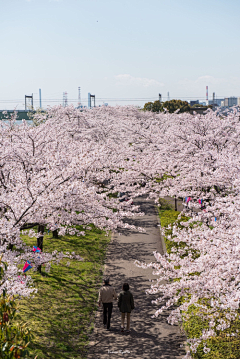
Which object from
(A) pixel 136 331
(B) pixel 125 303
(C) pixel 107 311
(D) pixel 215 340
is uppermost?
(B) pixel 125 303

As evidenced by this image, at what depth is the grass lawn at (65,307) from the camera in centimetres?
790

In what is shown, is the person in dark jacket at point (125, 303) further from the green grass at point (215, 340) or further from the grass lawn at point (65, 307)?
the green grass at point (215, 340)

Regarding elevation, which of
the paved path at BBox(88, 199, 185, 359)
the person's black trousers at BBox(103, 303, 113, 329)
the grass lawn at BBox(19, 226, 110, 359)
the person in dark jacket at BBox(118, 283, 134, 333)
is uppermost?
the person in dark jacket at BBox(118, 283, 134, 333)

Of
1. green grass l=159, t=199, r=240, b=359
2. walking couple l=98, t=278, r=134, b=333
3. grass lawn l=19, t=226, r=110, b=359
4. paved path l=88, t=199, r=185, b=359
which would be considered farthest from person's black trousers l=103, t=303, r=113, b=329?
green grass l=159, t=199, r=240, b=359

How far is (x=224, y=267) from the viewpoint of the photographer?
5.44 metres

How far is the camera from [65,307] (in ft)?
32.1

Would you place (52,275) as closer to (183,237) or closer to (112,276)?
(112,276)

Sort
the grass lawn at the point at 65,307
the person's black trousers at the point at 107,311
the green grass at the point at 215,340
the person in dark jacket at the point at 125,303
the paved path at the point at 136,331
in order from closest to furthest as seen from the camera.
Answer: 1. the green grass at the point at 215,340
2. the paved path at the point at 136,331
3. the grass lawn at the point at 65,307
4. the person in dark jacket at the point at 125,303
5. the person's black trousers at the point at 107,311

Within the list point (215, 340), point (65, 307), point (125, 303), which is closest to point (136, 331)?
point (125, 303)

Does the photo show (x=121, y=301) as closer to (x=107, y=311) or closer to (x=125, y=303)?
(x=125, y=303)

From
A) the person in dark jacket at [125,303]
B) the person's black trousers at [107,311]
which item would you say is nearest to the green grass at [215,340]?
the person in dark jacket at [125,303]

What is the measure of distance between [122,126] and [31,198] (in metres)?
25.0

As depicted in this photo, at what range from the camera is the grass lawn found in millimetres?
7902

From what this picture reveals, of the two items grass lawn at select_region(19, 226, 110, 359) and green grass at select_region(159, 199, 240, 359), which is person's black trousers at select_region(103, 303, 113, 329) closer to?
grass lawn at select_region(19, 226, 110, 359)
